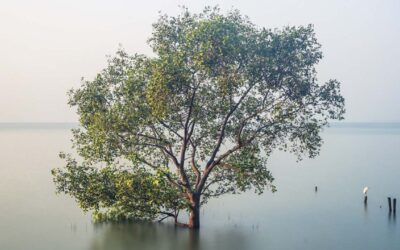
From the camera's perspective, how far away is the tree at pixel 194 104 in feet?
113

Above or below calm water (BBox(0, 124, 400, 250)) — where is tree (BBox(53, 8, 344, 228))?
above

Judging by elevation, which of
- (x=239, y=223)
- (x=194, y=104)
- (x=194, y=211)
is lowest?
(x=239, y=223)

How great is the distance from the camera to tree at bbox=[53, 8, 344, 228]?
113 ft

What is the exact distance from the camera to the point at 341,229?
4450cm

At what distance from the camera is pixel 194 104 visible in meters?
36.7

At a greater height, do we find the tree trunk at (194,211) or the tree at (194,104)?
the tree at (194,104)

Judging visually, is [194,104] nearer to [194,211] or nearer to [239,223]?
[194,211]

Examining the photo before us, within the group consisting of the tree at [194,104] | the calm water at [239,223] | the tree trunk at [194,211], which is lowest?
the calm water at [239,223]

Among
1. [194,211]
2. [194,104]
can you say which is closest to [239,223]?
[194,211]

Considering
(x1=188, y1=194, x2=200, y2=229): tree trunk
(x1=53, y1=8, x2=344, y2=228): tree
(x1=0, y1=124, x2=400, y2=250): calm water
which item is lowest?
(x1=0, y1=124, x2=400, y2=250): calm water

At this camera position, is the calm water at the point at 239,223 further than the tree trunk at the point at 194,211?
No

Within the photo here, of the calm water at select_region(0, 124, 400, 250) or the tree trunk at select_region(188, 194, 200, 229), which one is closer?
the calm water at select_region(0, 124, 400, 250)

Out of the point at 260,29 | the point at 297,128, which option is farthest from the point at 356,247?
the point at 260,29

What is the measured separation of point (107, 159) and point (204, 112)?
8469 millimetres
